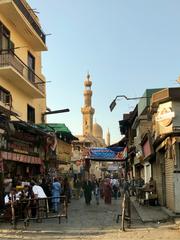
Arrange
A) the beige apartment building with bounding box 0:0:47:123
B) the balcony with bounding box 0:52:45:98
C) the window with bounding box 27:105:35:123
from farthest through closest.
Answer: the window with bounding box 27:105:35:123 → the beige apartment building with bounding box 0:0:47:123 → the balcony with bounding box 0:52:45:98

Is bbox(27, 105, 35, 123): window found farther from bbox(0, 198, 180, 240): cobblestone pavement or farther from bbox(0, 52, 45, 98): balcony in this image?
bbox(0, 198, 180, 240): cobblestone pavement

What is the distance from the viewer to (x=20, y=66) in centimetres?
2317

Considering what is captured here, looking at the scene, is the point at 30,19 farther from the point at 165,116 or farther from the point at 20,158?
the point at 165,116

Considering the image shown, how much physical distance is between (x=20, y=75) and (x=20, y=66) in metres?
1.06

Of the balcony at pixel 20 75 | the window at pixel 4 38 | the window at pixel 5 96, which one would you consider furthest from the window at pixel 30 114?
the window at pixel 4 38

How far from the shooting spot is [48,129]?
89.3ft

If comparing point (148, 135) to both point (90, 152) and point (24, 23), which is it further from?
point (90, 152)

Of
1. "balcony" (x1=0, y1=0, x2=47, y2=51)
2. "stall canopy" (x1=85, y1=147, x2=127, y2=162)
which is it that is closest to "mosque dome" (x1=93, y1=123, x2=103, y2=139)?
"stall canopy" (x1=85, y1=147, x2=127, y2=162)

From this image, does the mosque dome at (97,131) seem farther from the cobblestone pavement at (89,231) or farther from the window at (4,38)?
the cobblestone pavement at (89,231)

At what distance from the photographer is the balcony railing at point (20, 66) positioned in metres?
21.3

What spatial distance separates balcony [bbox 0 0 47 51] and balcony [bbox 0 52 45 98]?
1850 millimetres

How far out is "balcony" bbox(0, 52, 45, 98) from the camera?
21266mm

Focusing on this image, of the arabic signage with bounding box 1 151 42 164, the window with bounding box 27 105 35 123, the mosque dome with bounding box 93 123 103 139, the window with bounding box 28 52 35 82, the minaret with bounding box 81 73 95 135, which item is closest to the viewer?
the arabic signage with bounding box 1 151 42 164

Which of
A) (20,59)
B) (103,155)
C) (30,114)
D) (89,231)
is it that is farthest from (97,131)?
(89,231)
